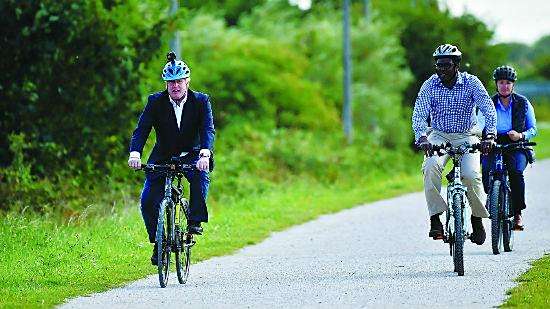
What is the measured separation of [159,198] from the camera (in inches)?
471

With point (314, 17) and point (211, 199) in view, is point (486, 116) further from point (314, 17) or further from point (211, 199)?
point (314, 17)

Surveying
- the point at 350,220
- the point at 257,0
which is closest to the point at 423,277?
the point at 350,220

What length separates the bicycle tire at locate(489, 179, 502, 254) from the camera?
46.3ft

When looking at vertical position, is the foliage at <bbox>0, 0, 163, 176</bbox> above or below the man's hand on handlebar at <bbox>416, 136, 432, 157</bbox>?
above

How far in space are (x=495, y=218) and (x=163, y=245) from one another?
396 centimetres

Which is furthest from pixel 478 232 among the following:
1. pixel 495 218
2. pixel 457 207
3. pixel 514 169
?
pixel 514 169

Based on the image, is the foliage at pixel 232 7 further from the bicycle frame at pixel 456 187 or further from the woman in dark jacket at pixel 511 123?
the bicycle frame at pixel 456 187

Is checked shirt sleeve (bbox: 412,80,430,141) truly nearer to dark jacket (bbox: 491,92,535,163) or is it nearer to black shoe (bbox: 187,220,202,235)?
dark jacket (bbox: 491,92,535,163)

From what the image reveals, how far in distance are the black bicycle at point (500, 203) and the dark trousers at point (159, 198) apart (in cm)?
343

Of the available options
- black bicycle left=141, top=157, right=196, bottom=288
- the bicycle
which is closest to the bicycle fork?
the bicycle

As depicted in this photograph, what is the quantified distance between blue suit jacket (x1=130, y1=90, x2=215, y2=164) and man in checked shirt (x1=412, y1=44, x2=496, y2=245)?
1.96 metres

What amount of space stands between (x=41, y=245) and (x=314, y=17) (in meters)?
29.6

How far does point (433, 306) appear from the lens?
401 inches

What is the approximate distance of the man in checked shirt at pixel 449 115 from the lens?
12.7 metres
